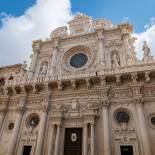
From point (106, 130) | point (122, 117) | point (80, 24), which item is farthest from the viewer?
point (80, 24)

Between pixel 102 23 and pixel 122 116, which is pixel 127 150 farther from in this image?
pixel 102 23

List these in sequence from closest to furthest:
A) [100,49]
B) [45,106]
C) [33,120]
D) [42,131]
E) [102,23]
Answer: [42,131]
[45,106]
[33,120]
[100,49]
[102,23]

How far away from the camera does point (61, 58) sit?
1471 centimetres

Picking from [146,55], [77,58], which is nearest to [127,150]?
[146,55]

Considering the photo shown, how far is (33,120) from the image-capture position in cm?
1171

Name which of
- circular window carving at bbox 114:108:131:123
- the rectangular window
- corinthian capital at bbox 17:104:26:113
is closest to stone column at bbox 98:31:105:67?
circular window carving at bbox 114:108:131:123

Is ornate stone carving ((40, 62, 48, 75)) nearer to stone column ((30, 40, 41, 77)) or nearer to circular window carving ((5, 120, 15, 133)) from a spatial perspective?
stone column ((30, 40, 41, 77))

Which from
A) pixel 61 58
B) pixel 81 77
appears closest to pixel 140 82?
pixel 81 77

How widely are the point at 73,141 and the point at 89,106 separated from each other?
2.40 m

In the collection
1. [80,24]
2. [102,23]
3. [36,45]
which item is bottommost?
[36,45]

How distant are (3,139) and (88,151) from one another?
6.28 m

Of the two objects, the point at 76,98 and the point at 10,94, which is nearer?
the point at 76,98

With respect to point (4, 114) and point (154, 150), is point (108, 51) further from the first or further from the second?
point (4, 114)

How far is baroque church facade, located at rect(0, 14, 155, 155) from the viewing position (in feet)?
30.5
